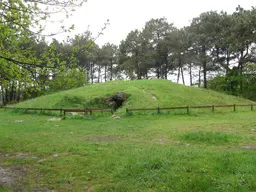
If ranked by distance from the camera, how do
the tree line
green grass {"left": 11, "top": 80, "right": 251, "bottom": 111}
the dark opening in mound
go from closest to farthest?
green grass {"left": 11, "top": 80, "right": 251, "bottom": 111} < the dark opening in mound < the tree line

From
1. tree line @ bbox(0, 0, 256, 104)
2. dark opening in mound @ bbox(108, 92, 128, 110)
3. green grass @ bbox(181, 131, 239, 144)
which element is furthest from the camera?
tree line @ bbox(0, 0, 256, 104)

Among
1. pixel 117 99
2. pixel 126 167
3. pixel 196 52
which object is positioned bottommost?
pixel 126 167

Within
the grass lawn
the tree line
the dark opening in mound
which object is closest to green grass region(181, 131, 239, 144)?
the grass lawn

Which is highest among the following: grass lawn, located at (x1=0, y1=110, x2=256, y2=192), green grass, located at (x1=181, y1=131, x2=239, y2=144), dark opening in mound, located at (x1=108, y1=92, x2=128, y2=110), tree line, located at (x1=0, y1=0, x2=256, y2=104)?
tree line, located at (x1=0, y1=0, x2=256, y2=104)

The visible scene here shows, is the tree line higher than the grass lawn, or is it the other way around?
the tree line

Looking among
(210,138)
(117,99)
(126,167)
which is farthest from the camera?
(117,99)

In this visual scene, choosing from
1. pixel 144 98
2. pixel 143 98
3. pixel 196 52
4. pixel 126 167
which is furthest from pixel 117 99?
pixel 196 52

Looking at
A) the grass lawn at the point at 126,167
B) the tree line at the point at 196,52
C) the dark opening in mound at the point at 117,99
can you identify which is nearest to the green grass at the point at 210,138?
the grass lawn at the point at 126,167

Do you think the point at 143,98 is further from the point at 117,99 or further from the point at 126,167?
the point at 126,167

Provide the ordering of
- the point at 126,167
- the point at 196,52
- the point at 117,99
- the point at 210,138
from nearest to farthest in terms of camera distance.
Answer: the point at 126,167, the point at 210,138, the point at 117,99, the point at 196,52

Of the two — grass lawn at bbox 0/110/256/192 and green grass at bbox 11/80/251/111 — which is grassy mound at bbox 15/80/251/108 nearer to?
green grass at bbox 11/80/251/111

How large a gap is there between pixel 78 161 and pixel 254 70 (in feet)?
130

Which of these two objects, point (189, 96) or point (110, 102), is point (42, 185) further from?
point (189, 96)

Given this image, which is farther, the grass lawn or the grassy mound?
the grassy mound
